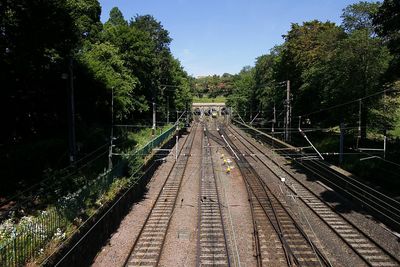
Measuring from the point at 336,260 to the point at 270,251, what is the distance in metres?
2.59

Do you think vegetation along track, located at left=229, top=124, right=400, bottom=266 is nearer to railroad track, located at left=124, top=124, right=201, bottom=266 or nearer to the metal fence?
railroad track, located at left=124, top=124, right=201, bottom=266

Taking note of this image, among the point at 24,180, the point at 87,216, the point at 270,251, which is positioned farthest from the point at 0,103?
the point at 270,251

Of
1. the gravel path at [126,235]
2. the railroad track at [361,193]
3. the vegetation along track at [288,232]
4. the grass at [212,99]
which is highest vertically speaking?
the grass at [212,99]

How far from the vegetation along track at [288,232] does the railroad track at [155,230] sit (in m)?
5.20

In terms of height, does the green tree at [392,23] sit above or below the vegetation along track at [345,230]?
above

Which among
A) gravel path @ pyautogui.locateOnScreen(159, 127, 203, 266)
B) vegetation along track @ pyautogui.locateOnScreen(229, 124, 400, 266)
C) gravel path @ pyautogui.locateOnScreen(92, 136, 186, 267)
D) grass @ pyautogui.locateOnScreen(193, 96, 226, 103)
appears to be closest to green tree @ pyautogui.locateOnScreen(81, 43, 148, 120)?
gravel path @ pyautogui.locateOnScreen(92, 136, 186, 267)

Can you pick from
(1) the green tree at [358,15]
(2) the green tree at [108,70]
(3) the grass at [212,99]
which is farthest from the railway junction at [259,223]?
(3) the grass at [212,99]

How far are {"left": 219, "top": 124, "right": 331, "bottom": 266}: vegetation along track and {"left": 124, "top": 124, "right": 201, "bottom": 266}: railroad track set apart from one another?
5.20m

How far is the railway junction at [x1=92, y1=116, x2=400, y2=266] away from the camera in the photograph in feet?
50.0

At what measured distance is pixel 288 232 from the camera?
1805cm

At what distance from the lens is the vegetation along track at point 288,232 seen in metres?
14.9

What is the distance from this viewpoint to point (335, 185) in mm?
26266

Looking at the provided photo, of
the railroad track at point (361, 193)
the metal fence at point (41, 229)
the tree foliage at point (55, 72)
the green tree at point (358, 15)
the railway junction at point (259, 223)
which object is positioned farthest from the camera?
the green tree at point (358, 15)

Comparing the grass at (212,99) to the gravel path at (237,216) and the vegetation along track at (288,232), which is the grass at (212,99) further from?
the vegetation along track at (288,232)
